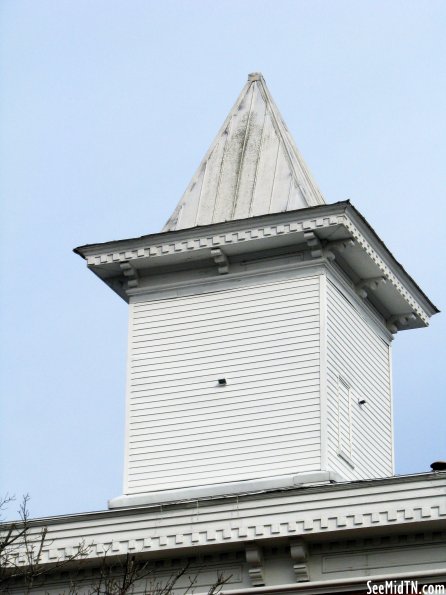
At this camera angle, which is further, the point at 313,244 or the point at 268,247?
the point at 268,247

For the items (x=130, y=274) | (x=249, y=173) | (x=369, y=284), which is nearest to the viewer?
(x=130, y=274)

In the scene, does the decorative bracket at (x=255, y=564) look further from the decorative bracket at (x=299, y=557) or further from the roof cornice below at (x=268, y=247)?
the roof cornice below at (x=268, y=247)

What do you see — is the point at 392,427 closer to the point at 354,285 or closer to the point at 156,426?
the point at 354,285

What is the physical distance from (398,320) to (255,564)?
8.36 meters

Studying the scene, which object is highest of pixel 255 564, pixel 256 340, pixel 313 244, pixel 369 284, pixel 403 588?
pixel 313 244

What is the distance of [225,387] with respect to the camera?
24.7 m

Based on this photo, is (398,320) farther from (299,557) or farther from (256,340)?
(299,557)

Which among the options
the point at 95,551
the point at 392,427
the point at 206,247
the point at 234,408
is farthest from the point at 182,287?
the point at 95,551

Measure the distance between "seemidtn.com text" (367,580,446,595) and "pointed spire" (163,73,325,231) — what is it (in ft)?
27.2

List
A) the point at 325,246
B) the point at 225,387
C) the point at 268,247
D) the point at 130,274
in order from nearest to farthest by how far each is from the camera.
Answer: the point at 225,387 < the point at 325,246 < the point at 268,247 < the point at 130,274

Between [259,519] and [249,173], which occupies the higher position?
[249,173]

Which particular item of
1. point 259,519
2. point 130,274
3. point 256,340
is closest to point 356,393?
point 256,340

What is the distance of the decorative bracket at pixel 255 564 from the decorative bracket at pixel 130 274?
6972 millimetres

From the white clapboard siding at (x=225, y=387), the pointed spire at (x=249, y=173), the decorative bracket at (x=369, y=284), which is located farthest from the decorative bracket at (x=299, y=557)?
the pointed spire at (x=249, y=173)
